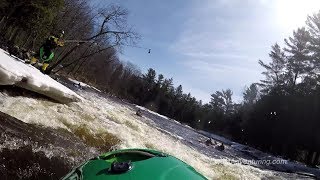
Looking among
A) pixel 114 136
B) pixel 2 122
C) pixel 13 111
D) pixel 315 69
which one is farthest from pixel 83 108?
pixel 315 69

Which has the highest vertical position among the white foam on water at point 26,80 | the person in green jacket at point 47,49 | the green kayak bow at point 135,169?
the person in green jacket at point 47,49

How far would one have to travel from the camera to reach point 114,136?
8.63 metres

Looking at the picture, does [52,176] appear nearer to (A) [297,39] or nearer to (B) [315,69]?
(B) [315,69]

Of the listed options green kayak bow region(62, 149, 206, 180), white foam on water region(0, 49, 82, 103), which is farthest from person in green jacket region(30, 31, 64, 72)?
green kayak bow region(62, 149, 206, 180)

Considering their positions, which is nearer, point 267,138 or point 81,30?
point 81,30

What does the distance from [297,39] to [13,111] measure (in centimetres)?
4460

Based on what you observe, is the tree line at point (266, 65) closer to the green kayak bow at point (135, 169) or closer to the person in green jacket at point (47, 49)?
the person in green jacket at point (47, 49)

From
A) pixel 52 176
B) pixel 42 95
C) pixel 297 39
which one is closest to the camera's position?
pixel 52 176

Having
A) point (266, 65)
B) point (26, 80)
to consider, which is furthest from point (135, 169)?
point (266, 65)

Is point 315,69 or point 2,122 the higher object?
point 315,69

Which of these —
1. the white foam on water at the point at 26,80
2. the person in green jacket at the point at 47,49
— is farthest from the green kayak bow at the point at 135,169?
the person in green jacket at the point at 47,49

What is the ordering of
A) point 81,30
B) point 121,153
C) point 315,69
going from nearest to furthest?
point 121,153, point 81,30, point 315,69

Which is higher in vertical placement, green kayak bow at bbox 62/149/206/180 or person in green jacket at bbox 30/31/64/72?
person in green jacket at bbox 30/31/64/72

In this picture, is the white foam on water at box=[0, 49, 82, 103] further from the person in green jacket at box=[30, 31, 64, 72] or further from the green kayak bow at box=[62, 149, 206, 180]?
the green kayak bow at box=[62, 149, 206, 180]
